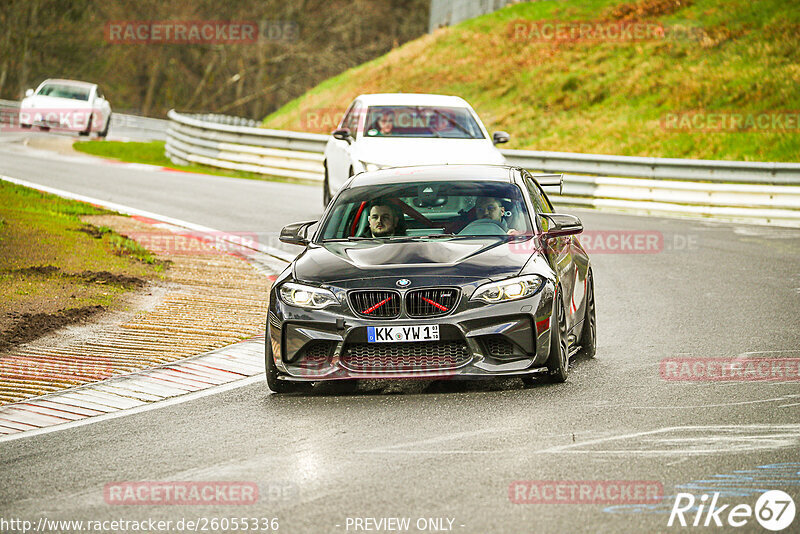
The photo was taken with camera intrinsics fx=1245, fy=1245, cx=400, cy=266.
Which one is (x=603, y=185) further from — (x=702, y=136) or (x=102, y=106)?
(x=102, y=106)

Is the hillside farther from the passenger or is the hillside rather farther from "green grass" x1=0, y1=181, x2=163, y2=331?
"green grass" x1=0, y1=181, x2=163, y2=331

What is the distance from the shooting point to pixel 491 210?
9.34 meters

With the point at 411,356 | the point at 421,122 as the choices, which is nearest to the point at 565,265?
the point at 411,356

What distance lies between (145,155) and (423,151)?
699 inches

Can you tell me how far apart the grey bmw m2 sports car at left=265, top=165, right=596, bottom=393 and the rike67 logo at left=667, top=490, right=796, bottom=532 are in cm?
250

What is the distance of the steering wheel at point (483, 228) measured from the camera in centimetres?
915

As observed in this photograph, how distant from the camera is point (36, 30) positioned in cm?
5812

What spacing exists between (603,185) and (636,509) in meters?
17.3

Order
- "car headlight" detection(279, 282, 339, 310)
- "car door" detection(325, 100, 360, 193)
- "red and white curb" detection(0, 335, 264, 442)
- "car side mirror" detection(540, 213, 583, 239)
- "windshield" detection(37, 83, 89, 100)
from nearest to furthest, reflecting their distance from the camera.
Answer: "red and white curb" detection(0, 335, 264, 442), "car headlight" detection(279, 282, 339, 310), "car side mirror" detection(540, 213, 583, 239), "car door" detection(325, 100, 360, 193), "windshield" detection(37, 83, 89, 100)

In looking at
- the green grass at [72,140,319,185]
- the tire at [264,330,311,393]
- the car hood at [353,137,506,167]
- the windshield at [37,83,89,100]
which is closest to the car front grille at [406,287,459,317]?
the tire at [264,330,311,393]

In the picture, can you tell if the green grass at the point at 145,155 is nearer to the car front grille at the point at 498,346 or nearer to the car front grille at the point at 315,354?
the car front grille at the point at 315,354

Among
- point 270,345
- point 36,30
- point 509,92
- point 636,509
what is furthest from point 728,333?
point 36,30

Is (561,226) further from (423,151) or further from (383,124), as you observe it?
(383,124)

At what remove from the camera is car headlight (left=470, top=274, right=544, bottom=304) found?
8094 mm
